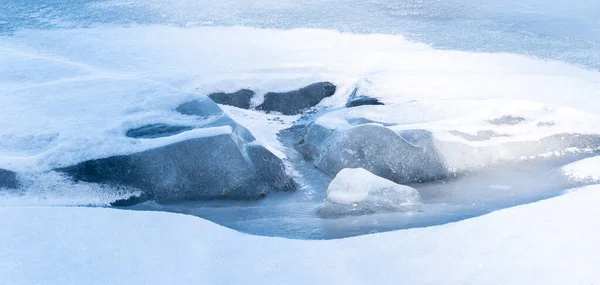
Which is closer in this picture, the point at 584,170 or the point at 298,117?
the point at 584,170

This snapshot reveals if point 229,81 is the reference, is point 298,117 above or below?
below

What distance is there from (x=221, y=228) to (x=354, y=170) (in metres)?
0.88

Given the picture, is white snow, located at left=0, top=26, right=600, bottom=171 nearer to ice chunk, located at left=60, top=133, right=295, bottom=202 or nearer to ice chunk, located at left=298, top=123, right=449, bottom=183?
ice chunk, located at left=60, top=133, right=295, bottom=202

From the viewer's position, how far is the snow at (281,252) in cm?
237

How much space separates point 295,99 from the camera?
17.1 feet

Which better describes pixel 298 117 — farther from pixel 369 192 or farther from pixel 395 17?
pixel 395 17

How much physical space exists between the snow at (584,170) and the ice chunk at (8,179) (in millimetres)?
2997

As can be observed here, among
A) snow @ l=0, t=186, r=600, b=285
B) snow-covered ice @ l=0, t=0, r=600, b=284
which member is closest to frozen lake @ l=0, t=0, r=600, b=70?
snow-covered ice @ l=0, t=0, r=600, b=284

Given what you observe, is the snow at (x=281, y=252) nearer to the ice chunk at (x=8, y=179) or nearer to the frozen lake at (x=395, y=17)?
the ice chunk at (x=8, y=179)

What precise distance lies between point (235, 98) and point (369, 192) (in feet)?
7.01

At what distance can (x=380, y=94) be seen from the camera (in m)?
5.03

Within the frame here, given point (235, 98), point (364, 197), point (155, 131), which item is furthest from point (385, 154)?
point (235, 98)

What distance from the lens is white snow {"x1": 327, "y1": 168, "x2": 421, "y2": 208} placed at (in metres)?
3.26

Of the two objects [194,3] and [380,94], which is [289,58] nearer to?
[380,94]
